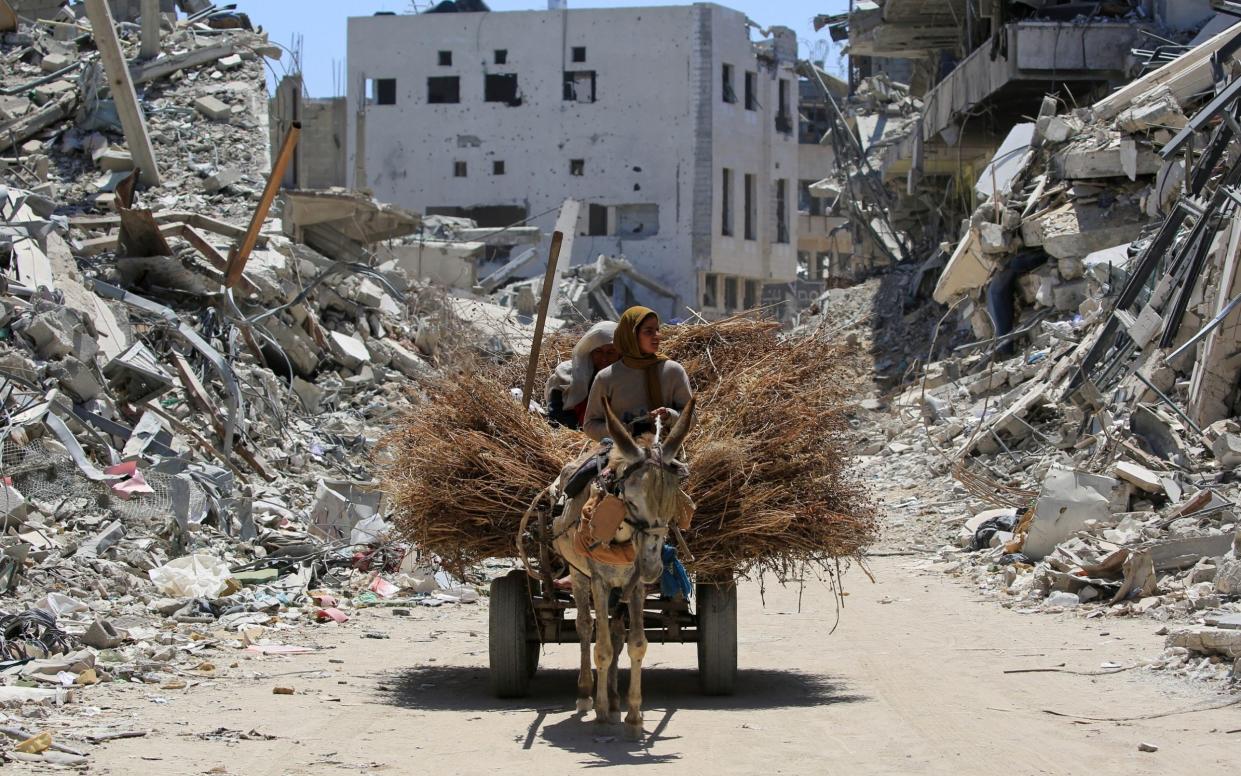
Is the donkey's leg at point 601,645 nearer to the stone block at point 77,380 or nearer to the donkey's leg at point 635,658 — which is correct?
the donkey's leg at point 635,658

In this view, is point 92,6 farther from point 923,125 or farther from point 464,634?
point 923,125

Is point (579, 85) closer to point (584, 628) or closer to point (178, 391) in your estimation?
point (178, 391)

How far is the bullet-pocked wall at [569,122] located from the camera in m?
57.7

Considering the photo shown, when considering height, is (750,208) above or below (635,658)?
above

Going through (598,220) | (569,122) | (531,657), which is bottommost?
(531,657)

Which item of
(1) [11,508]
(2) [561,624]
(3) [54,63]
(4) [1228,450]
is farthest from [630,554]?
(3) [54,63]

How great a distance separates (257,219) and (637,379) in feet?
36.4

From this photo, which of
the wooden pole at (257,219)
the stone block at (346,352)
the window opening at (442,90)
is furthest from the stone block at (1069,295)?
the window opening at (442,90)

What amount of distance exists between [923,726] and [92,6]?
58.5 feet

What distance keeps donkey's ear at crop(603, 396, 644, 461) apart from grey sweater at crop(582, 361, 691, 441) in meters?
0.97

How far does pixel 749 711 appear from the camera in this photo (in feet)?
25.8

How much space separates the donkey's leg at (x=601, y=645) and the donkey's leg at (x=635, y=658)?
5.1 inches

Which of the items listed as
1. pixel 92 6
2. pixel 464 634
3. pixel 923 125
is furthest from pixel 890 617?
pixel 923 125

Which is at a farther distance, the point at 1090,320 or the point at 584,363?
the point at 1090,320
